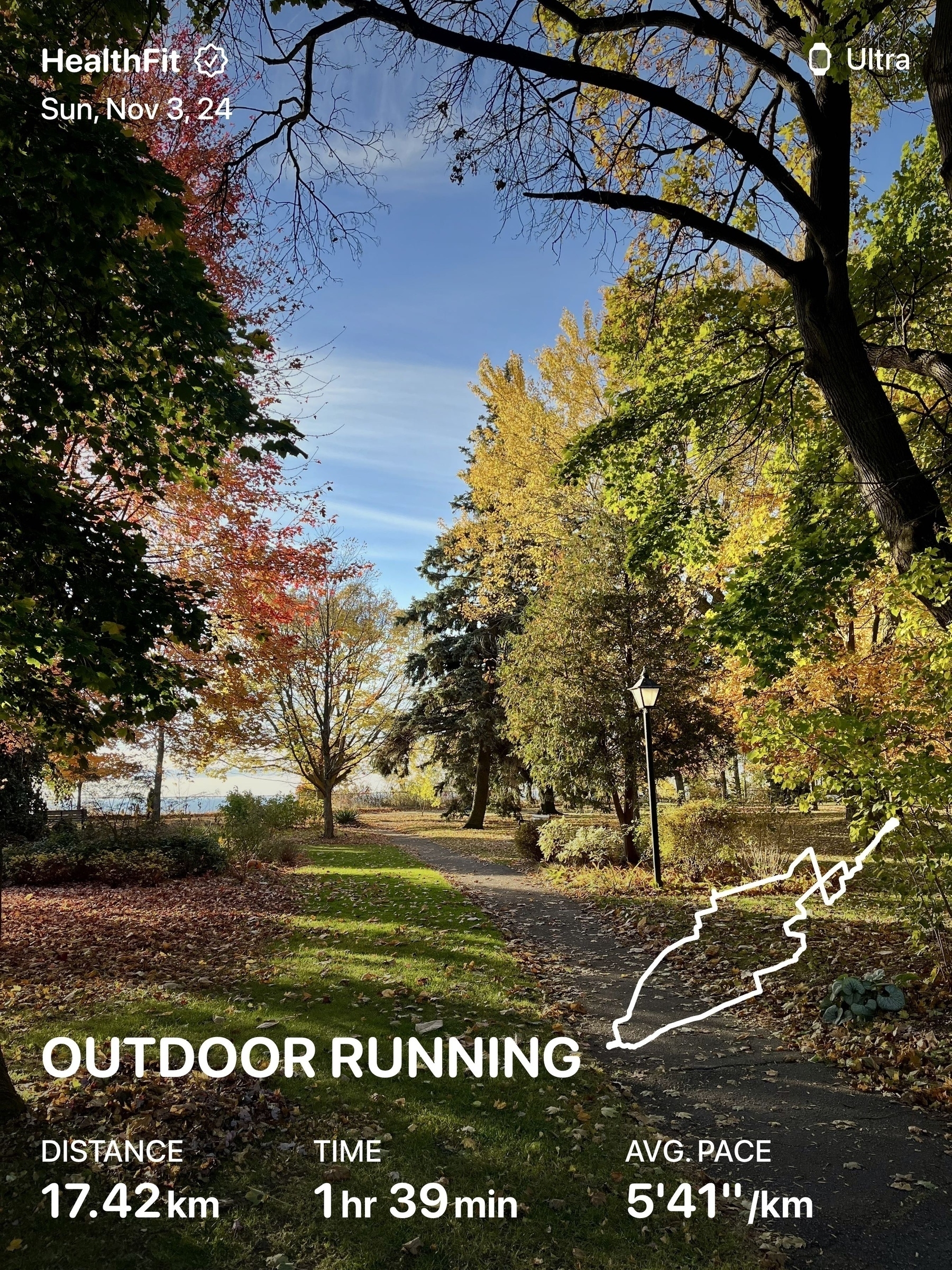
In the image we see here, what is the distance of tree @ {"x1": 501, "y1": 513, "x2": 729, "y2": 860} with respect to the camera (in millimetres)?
13594

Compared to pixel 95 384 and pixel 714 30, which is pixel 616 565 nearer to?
pixel 714 30

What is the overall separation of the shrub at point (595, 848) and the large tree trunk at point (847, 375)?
9526 millimetres

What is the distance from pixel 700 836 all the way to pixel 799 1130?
26.6ft

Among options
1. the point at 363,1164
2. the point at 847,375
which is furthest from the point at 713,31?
the point at 363,1164

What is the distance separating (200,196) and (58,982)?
8.54 m

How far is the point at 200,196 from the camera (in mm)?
8016

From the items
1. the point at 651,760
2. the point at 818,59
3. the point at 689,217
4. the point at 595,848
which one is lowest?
the point at 595,848

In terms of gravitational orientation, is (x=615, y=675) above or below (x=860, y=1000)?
above

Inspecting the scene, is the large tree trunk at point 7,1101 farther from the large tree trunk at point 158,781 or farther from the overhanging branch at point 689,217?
the large tree trunk at point 158,781

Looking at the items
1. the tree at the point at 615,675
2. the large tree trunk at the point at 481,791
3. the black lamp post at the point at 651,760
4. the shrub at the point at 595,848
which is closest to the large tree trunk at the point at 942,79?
the black lamp post at the point at 651,760

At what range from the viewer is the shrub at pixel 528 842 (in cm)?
1689

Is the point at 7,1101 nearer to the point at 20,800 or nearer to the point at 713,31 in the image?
the point at 713,31

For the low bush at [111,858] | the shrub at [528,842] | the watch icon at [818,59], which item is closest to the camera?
the watch icon at [818,59]

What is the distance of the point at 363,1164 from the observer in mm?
3672
